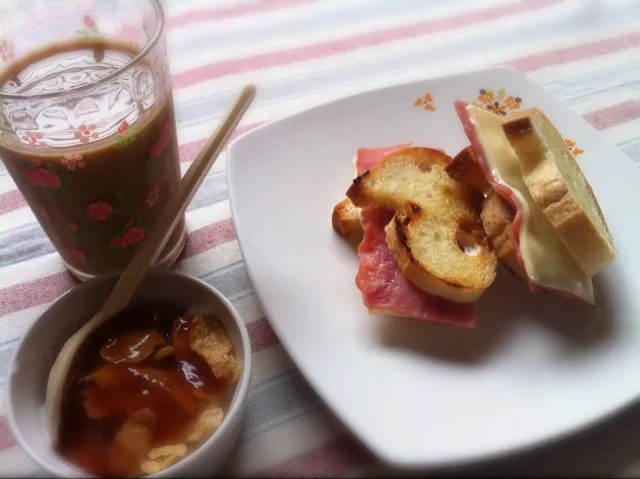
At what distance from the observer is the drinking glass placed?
32.5 inches

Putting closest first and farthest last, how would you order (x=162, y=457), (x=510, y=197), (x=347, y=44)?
1. (x=162, y=457)
2. (x=510, y=197)
3. (x=347, y=44)

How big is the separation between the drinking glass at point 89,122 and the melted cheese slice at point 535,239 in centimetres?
49

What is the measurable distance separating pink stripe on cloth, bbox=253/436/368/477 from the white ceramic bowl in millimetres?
73

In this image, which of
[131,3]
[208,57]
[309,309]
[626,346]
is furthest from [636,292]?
[208,57]

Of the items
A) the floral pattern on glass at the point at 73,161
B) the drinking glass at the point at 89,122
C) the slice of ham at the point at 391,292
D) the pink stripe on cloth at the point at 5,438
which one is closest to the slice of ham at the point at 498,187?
the slice of ham at the point at 391,292

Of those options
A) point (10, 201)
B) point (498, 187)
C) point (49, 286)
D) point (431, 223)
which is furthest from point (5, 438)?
point (498, 187)

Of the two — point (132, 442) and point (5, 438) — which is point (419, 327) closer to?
point (132, 442)

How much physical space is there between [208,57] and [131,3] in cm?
62

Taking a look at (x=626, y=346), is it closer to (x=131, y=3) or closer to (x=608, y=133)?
(x=608, y=133)

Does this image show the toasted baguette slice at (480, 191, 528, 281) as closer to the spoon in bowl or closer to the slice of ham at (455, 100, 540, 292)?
the slice of ham at (455, 100, 540, 292)

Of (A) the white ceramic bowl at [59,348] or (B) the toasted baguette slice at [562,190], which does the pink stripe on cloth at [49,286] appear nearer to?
(A) the white ceramic bowl at [59,348]

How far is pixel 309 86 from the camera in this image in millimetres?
1479

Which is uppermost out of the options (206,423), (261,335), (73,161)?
(73,161)

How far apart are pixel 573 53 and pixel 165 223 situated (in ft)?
3.75
